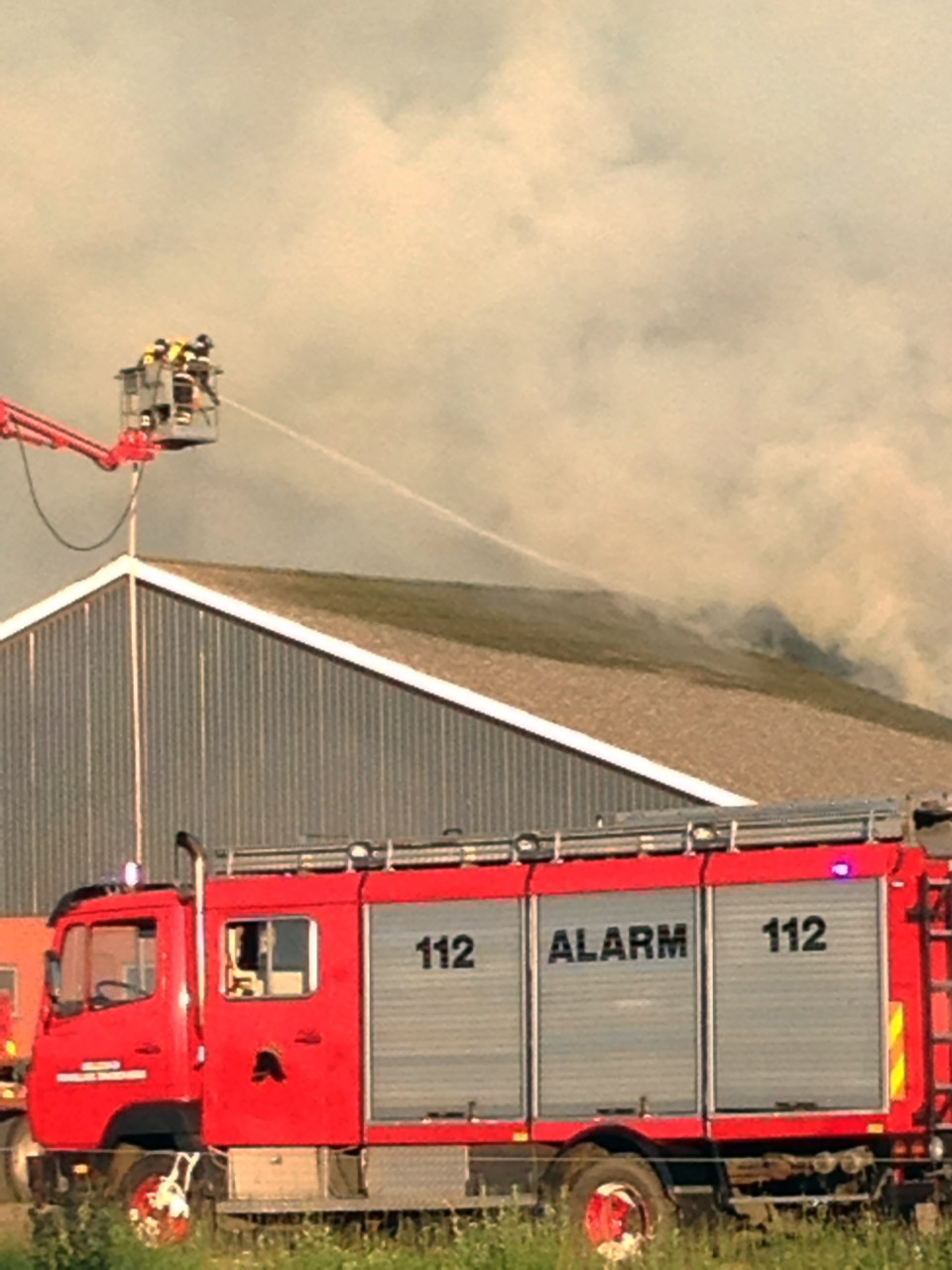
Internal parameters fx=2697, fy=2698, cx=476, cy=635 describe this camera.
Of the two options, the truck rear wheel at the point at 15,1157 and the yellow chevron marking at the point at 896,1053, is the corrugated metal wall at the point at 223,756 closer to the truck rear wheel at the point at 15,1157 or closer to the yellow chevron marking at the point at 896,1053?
the truck rear wheel at the point at 15,1157

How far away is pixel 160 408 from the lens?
38.0 meters

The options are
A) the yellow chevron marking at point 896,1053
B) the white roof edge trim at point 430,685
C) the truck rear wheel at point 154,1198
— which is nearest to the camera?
the yellow chevron marking at point 896,1053

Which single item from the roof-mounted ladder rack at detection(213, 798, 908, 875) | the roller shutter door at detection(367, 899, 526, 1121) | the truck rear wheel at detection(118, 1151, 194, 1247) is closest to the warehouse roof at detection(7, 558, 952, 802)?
the roof-mounted ladder rack at detection(213, 798, 908, 875)

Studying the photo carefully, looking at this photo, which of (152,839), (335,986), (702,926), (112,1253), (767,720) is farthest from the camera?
(767,720)

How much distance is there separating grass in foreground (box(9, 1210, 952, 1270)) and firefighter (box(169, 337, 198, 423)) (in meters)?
21.1

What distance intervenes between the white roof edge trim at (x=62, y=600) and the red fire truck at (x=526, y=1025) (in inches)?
563

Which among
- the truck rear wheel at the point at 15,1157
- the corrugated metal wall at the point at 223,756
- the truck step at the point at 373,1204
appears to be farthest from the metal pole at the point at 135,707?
the truck step at the point at 373,1204

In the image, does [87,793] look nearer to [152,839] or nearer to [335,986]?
[152,839]

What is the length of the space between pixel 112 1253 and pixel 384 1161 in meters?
6.00

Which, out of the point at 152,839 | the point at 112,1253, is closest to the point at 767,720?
the point at 152,839

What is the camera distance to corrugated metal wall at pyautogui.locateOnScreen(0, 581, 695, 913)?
33.8 meters

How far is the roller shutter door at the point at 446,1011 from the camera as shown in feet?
69.3

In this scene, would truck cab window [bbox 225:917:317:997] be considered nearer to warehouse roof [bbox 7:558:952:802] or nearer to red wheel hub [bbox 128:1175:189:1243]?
red wheel hub [bbox 128:1175:189:1243]

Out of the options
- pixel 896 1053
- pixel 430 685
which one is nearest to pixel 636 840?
pixel 896 1053
